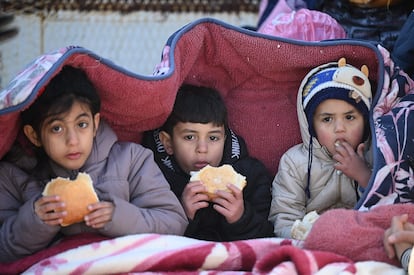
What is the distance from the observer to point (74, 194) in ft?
5.76

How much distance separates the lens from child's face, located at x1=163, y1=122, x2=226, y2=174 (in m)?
2.11

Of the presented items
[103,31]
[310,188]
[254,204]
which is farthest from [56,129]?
[103,31]

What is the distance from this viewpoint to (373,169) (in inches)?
76.2

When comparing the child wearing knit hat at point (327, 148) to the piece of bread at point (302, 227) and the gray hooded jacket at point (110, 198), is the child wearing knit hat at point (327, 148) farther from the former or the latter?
the gray hooded jacket at point (110, 198)

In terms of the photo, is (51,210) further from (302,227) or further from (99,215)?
(302,227)

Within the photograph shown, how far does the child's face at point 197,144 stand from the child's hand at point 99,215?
0.39 m

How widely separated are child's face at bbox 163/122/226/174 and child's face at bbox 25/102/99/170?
0.32 metres

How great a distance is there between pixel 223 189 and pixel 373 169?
0.38 metres

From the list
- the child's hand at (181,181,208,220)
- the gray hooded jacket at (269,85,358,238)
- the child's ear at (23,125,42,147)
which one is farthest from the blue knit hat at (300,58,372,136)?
the child's ear at (23,125,42,147)

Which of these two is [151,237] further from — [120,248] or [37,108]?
[37,108]

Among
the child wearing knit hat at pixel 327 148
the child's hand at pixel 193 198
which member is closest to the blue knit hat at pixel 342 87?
the child wearing knit hat at pixel 327 148

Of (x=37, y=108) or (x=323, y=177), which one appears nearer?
(x=37, y=108)

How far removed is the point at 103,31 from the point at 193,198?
1.57 metres

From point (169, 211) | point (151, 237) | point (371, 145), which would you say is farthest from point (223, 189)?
point (371, 145)
